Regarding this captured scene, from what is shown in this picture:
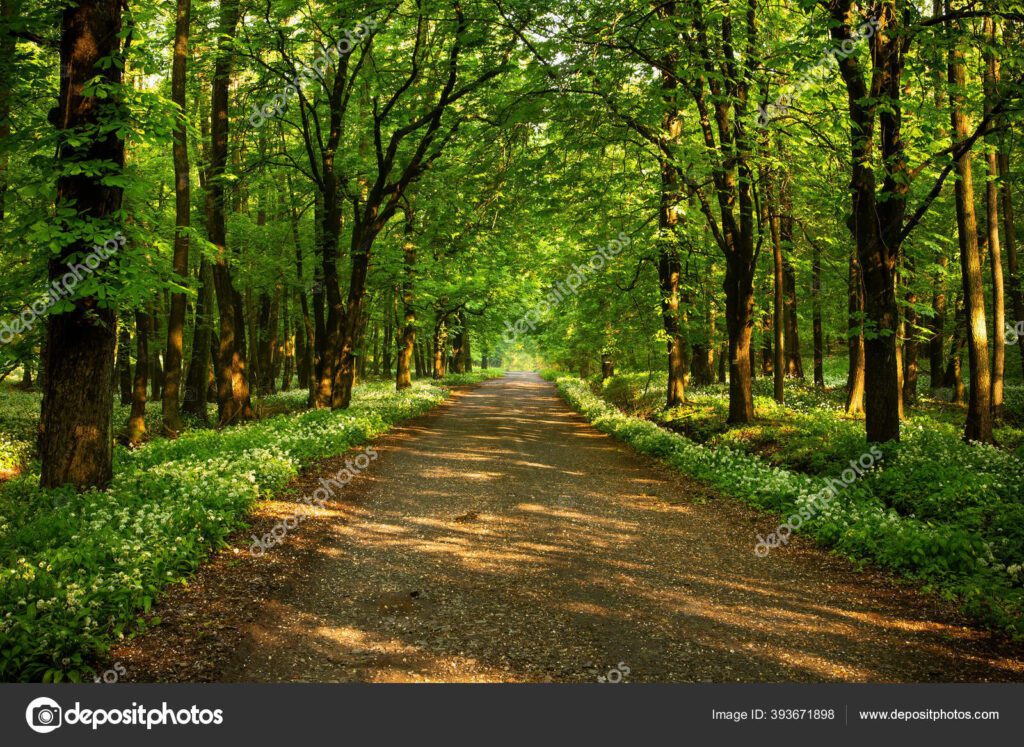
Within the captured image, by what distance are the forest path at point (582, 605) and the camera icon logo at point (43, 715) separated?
107cm

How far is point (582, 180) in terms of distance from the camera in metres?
14.4

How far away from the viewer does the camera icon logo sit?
163 inches

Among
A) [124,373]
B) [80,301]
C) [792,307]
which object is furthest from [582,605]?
[124,373]

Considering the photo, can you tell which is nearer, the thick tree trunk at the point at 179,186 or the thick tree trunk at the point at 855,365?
the thick tree trunk at the point at 179,186

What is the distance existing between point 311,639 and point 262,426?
399 inches

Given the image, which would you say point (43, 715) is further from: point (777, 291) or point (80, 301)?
point (777, 291)

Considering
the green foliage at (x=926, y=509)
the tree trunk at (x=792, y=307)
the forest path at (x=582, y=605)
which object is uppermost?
the tree trunk at (x=792, y=307)

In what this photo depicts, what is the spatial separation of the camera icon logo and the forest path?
1.07m

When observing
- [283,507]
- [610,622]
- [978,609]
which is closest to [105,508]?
[283,507]

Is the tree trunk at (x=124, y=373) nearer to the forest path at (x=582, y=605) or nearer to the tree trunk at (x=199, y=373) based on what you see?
the tree trunk at (x=199, y=373)

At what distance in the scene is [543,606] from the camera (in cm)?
614

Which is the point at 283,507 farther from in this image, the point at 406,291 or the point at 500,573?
the point at 406,291

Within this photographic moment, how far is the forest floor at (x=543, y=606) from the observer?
4.95 m

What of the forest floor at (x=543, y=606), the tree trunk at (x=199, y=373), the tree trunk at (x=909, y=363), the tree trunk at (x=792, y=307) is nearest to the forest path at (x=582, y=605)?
the forest floor at (x=543, y=606)
